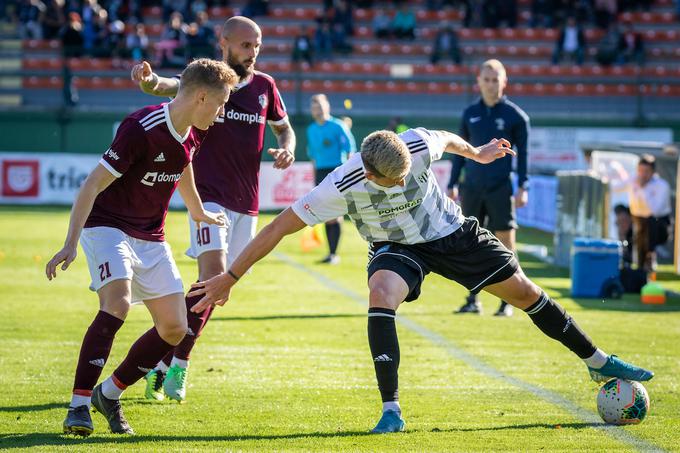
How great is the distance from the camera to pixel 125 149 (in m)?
5.81

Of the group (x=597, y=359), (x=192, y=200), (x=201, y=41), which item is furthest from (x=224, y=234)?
(x=201, y=41)

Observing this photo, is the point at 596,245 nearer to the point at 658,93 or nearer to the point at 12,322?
the point at 12,322

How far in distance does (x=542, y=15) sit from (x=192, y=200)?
28439 mm

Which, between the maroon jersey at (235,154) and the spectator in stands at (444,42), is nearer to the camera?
the maroon jersey at (235,154)

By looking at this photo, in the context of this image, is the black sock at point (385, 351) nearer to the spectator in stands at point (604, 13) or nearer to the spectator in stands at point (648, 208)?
the spectator in stands at point (648, 208)

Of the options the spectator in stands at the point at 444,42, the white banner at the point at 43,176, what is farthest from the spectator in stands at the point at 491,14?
the white banner at the point at 43,176

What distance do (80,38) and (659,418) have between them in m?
26.2

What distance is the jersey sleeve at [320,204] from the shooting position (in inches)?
234

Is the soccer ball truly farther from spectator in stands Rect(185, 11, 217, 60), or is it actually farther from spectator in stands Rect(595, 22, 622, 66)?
spectator in stands Rect(595, 22, 622, 66)

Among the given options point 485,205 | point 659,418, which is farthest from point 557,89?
point 659,418

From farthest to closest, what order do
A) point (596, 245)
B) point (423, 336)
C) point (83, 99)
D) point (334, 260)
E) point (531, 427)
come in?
1. point (83, 99)
2. point (334, 260)
3. point (596, 245)
4. point (423, 336)
5. point (531, 427)

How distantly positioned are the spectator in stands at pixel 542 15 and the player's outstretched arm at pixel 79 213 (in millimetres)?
29121

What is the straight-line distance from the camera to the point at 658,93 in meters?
30.2

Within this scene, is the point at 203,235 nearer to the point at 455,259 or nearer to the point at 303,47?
the point at 455,259
